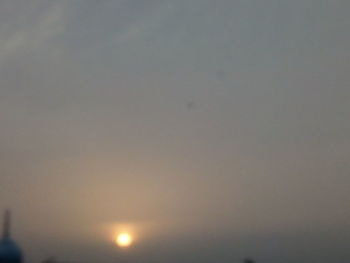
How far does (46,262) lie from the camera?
12688 centimetres

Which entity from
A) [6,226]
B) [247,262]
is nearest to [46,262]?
[6,226]

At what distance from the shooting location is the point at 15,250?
117 metres

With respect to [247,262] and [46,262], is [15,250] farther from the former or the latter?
[247,262]

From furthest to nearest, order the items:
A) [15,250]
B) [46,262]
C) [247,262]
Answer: [46,262], [15,250], [247,262]

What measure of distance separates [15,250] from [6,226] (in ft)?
24.8

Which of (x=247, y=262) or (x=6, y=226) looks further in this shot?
(x=6, y=226)

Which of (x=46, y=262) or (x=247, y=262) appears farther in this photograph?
(x=46, y=262)

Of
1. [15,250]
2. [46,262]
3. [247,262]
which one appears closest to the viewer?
[247,262]

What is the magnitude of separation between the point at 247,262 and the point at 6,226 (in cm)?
3859

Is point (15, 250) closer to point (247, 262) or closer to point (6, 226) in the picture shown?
point (6, 226)

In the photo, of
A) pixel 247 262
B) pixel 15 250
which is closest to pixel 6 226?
pixel 15 250

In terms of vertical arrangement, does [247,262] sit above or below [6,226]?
below

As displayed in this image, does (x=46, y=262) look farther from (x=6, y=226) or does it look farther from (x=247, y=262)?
(x=247, y=262)

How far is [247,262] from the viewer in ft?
331
